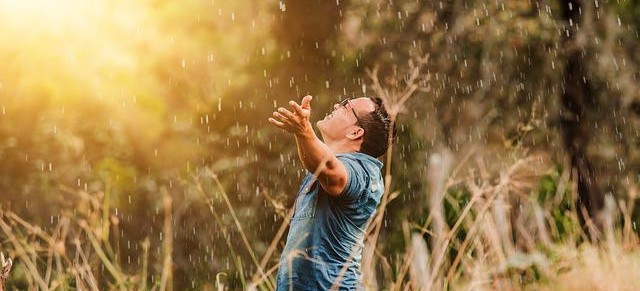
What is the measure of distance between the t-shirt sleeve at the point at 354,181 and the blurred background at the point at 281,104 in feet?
9.55

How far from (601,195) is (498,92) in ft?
3.13

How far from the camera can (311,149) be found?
2.56 meters

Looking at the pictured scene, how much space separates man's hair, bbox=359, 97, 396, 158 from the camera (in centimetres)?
303

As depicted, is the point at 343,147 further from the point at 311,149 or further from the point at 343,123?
the point at 311,149

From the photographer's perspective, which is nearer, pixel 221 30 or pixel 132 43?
pixel 132 43

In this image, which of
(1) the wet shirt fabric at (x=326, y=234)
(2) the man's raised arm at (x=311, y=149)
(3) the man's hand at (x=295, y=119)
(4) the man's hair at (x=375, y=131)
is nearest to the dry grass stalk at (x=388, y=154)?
(4) the man's hair at (x=375, y=131)

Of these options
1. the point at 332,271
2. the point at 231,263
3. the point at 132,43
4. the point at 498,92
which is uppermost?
the point at 132,43

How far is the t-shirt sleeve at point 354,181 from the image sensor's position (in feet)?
8.96

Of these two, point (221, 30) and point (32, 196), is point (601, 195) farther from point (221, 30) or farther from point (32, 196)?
point (32, 196)

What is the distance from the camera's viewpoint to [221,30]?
6105 millimetres

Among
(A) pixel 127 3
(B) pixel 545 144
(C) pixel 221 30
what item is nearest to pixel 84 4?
(A) pixel 127 3

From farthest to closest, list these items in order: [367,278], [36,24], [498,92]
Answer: [498,92]
[36,24]
[367,278]

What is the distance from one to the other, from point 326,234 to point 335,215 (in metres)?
0.06

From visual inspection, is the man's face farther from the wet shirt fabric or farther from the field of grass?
the field of grass
